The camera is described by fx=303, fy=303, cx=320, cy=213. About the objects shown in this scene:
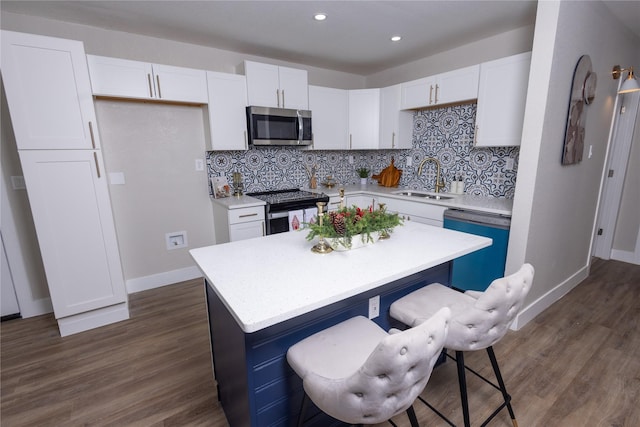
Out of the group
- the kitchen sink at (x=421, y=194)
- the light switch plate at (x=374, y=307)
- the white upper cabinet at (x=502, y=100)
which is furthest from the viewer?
the kitchen sink at (x=421, y=194)

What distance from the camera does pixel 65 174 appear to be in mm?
2225

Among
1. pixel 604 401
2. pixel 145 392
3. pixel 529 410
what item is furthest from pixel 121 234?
pixel 604 401

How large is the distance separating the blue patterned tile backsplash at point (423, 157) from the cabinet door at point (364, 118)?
441 mm

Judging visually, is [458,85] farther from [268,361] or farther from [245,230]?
[268,361]

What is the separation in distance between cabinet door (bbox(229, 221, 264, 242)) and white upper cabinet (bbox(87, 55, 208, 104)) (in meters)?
1.25

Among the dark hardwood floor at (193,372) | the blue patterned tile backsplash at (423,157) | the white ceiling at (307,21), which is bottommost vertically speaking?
the dark hardwood floor at (193,372)

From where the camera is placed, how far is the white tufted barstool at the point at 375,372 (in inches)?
32.9

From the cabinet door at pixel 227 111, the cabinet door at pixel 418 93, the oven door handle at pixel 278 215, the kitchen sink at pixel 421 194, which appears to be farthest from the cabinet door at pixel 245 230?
the cabinet door at pixel 418 93

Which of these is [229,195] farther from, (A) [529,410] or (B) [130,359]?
(A) [529,410]

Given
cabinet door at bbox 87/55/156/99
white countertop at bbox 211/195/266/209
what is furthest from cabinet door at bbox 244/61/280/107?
white countertop at bbox 211/195/266/209

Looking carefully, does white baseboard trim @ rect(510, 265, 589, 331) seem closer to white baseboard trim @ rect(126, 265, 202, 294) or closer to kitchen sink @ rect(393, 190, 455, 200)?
kitchen sink @ rect(393, 190, 455, 200)

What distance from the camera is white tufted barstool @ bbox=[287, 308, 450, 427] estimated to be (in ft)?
2.74

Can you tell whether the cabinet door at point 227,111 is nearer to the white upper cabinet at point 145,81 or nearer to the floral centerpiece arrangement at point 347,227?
the white upper cabinet at point 145,81

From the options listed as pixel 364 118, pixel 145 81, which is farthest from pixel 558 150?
pixel 145 81
